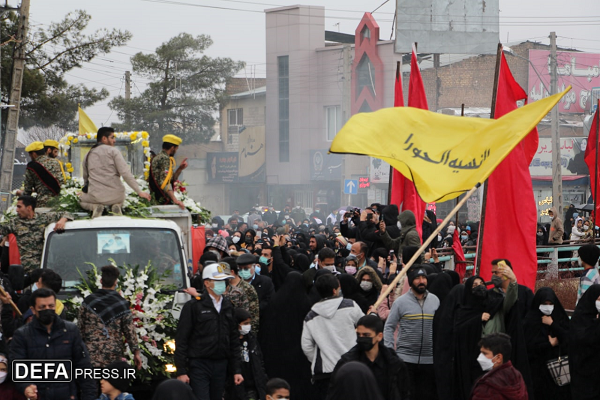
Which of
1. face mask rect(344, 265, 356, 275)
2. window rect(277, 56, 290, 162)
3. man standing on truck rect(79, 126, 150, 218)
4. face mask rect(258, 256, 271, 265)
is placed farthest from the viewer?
window rect(277, 56, 290, 162)

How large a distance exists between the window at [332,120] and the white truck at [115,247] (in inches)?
2030

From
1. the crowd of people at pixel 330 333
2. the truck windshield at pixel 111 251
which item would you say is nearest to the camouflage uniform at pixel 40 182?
the truck windshield at pixel 111 251

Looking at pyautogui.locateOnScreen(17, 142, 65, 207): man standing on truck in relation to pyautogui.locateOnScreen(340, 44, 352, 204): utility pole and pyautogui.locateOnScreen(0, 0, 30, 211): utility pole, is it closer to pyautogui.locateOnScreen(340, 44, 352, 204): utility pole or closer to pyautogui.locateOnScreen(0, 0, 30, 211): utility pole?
pyautogui.locateOnScreen(0, 0, 30, 211): utility pole

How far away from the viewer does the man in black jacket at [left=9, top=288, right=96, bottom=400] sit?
6.63 m

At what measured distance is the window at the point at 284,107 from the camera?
62.2 metres

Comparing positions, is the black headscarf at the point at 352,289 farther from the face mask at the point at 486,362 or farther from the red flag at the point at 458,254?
the red flag at the point at 458,254

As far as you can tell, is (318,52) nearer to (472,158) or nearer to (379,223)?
(379,223)

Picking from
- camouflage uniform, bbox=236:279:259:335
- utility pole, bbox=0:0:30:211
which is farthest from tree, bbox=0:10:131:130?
camouflage uniform, bbox=236:279:259:335

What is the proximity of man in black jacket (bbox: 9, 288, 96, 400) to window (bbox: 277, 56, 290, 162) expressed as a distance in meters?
55.9

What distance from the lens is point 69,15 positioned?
34.8 metres

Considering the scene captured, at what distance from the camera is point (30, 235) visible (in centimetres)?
1026

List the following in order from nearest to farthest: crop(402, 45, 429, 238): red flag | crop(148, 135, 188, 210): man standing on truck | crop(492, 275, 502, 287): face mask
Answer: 1. crop(492, 275, 502, 287): face mask
2. crop(148, 135, 188, 210): man standing on truck
3. crop(402, 45, 429, 238): red flag

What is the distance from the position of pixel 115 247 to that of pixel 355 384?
5031mm

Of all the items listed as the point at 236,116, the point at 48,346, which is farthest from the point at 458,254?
the point at 236,116
